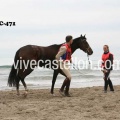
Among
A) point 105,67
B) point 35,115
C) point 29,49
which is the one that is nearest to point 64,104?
point 35,115

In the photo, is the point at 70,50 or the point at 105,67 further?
the point at 105,67

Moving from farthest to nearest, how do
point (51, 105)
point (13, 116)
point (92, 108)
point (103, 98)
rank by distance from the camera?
point (103, 98)
point (51, 105)
point (92, 108)
point (13, 116)

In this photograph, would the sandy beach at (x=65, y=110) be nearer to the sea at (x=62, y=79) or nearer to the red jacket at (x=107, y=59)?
the red jacket at (x=107, y=59)

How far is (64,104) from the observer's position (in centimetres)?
836

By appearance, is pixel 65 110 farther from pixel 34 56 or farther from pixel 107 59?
pixel 107 59

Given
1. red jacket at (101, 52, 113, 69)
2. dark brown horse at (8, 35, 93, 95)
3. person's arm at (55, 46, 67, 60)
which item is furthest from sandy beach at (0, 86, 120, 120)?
red jacket at (101, 52, 113, 69)

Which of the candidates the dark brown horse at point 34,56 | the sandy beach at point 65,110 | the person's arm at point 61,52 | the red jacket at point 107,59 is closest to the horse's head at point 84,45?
the dark brown horse at point 34,56

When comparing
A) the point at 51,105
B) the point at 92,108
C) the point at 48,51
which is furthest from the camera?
the point at 48,51

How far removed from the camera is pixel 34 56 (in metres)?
9.89

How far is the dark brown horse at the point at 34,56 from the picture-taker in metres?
9.77

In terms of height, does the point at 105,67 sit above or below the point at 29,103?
above

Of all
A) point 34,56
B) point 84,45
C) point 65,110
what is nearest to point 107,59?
point 84,45

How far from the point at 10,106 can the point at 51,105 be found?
3.20ft

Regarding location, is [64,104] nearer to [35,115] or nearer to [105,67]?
[35,115]
